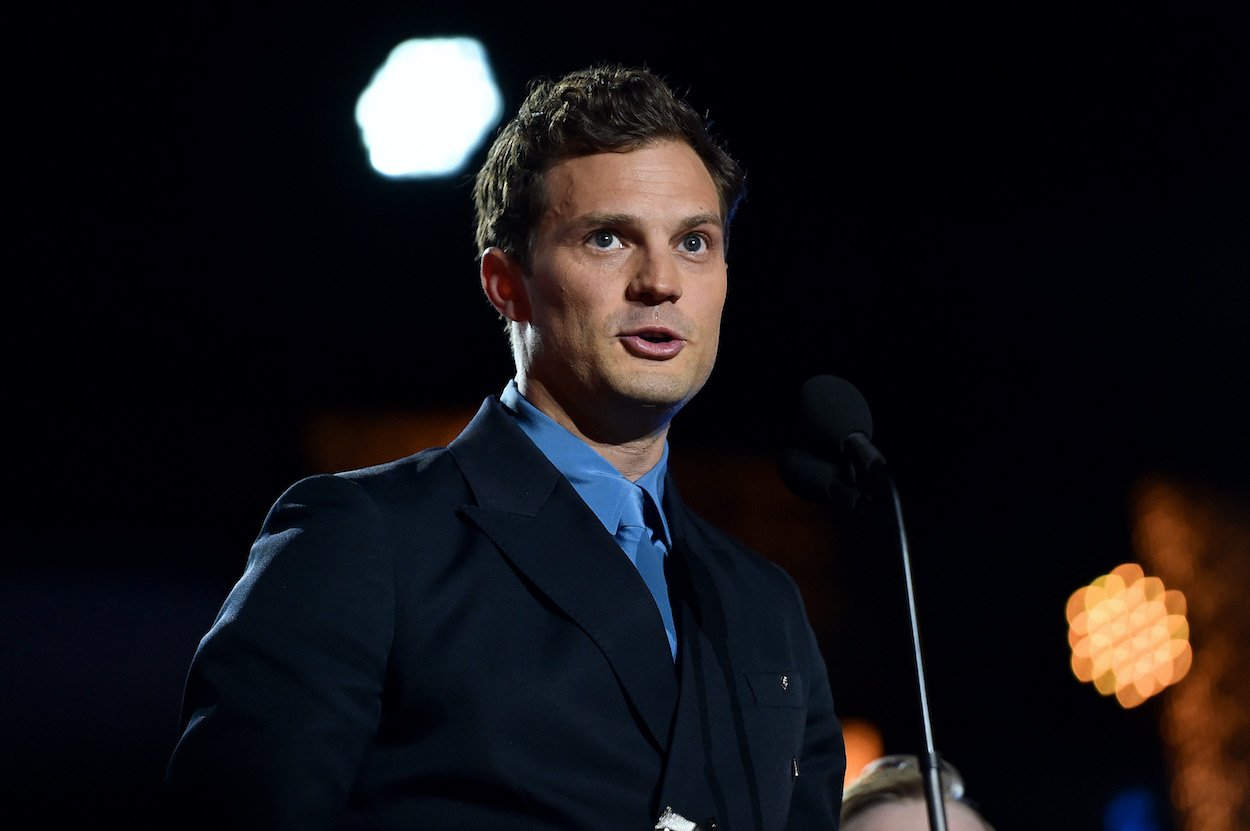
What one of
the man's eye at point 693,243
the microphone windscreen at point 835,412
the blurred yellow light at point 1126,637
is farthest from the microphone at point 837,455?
the blurred yellow light at point 1126,637

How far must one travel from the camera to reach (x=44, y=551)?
3443 millimetres

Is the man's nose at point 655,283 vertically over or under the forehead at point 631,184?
under

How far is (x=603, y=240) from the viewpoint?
1890 mm

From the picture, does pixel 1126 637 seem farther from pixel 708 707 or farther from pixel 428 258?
pixel 708 707

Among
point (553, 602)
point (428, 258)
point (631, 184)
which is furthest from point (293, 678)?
point (428, 258)

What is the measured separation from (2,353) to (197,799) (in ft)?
7.94

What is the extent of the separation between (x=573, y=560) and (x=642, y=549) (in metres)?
0.19

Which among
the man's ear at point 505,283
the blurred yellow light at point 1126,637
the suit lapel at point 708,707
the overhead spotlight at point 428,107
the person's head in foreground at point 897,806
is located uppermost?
the overhead spotlight at point 428,107

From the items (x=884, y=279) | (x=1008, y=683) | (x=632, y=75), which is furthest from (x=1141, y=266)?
(x=632, y=75)

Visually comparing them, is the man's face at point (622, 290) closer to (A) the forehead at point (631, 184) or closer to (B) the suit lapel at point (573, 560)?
(A) the forehead at point (631, 184)

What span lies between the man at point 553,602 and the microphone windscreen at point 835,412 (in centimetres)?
24

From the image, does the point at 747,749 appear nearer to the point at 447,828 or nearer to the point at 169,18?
the point at 447,828

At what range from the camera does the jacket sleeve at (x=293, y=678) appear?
140cm

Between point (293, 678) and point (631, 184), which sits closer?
point (293, 678)
